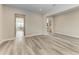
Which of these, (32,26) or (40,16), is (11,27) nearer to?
(32,26)

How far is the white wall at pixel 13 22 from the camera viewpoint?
7410 millimetres

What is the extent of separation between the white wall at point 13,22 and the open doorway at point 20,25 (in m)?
0.34

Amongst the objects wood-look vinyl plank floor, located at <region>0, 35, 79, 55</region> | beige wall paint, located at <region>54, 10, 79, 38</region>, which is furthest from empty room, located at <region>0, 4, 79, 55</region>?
wood-look vinyl plank floor, located at <region>0, 35, 79, 55</region>

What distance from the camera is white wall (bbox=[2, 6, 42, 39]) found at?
741 centimetres

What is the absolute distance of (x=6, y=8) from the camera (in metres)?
7.54

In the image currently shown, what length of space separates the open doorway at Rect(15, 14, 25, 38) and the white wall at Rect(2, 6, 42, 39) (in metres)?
0.34

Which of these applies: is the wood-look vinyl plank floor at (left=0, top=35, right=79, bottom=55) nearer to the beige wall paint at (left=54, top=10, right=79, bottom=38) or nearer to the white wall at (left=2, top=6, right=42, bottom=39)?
the white wall at (left=2, top=6, right=42, bottom=39)

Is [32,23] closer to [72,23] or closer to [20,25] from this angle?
[20,25]

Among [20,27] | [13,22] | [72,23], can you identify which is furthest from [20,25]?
[72,23]

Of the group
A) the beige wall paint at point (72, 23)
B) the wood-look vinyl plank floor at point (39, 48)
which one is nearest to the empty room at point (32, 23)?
the beige wall paint at point (72, 23)

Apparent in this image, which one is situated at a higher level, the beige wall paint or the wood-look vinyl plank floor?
the beige wall paint

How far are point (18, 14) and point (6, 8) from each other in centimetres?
146

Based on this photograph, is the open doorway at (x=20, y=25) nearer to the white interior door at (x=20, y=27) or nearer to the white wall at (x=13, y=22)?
the white interior door at (x=20, y=27)
